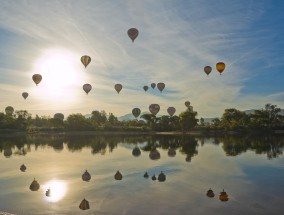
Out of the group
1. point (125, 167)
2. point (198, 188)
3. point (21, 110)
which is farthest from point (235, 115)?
point (198, 188)

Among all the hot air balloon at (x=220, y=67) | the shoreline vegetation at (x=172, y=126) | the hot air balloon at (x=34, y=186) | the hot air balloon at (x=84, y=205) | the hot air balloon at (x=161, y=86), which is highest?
the hot air balloon at (x=161, y=86)

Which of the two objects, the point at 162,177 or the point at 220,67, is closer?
the point at 162,177

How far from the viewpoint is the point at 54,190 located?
2072cm

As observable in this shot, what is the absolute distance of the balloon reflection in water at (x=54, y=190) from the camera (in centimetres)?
1844

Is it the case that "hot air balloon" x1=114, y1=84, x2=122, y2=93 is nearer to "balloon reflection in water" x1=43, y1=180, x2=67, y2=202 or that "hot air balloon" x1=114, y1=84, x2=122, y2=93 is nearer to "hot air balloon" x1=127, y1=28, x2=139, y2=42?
"hot air balloon" x1=127, y1=28, x2=139, y2=42

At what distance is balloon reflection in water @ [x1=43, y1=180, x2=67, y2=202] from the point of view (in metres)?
18.4

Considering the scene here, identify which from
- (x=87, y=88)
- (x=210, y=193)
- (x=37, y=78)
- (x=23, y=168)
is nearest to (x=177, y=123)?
(x=87, y=88)

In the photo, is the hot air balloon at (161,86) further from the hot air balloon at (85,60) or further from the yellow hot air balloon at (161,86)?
the hot air balloon at (85,60)

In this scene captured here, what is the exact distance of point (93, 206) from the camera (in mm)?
16594

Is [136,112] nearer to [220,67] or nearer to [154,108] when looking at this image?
[154,108]

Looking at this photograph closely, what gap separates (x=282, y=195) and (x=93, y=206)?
10132 mm

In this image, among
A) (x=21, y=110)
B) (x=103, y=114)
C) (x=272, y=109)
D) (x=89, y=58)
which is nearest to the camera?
(x=89, y=58)

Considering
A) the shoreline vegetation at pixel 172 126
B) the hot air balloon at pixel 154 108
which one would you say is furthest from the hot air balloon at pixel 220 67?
the shoreline vegetation at pixel 172 126

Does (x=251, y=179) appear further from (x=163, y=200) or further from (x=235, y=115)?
(x=235, y=115)
